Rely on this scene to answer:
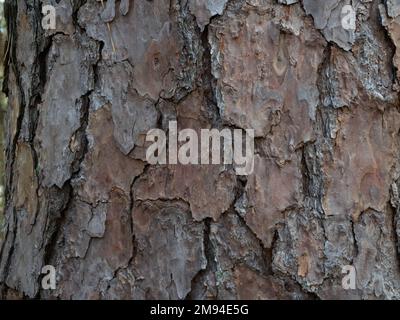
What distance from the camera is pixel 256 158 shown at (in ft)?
4.11

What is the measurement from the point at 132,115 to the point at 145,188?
0.15 meters

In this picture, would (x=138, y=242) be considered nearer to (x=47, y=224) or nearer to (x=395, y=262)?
(x=47, y=224)

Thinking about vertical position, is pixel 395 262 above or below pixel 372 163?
below

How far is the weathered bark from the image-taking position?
4.10 ft

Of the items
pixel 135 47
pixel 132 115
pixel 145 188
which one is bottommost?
pixel 145 188

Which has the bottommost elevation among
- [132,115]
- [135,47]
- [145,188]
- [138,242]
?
[138,242]

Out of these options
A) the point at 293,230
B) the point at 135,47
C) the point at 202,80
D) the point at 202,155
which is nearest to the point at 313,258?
the point at 293,230

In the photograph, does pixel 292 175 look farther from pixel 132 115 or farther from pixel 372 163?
pixel 132 115

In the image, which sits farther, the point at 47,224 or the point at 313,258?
the point at 47,224

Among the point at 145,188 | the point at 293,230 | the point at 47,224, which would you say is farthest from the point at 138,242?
the point at 293,230

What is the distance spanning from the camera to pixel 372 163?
1267mm

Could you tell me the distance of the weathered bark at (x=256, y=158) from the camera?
1251 mm

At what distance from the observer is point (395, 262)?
4.19ft
